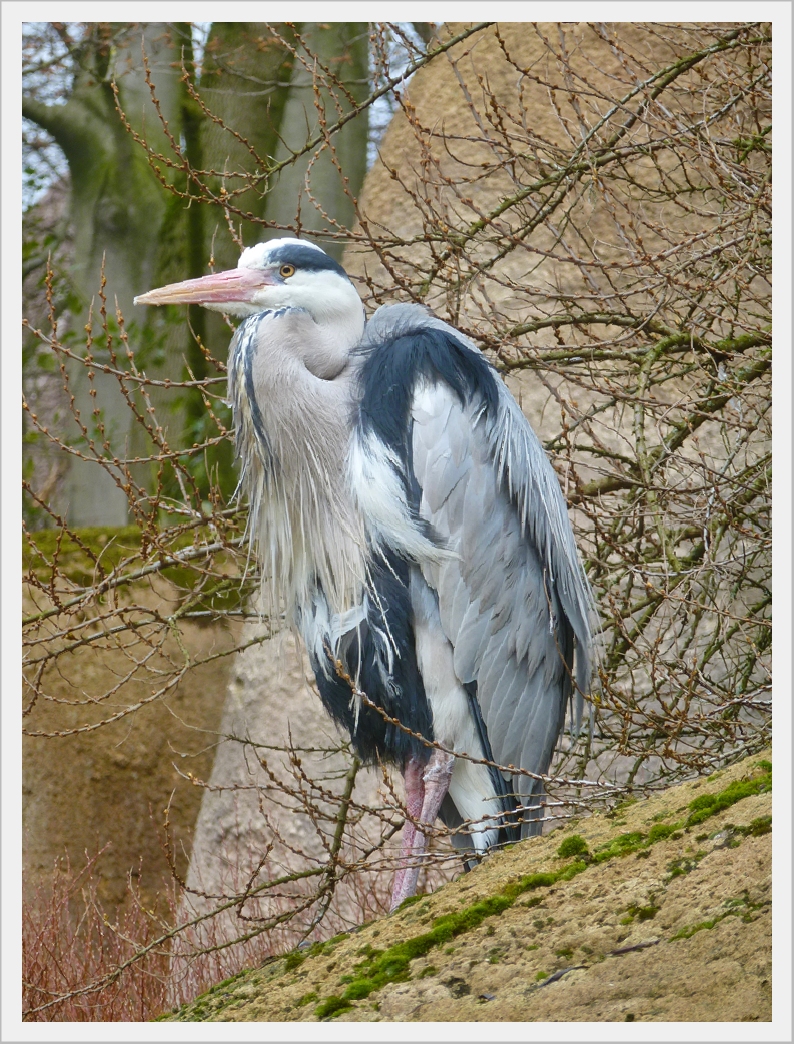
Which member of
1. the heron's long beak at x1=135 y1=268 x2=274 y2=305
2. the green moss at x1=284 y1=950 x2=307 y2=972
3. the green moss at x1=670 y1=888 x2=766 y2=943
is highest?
the heron's long beak at x1=135 y1=268 x2=274 y2=305

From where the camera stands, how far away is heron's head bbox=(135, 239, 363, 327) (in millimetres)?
2203

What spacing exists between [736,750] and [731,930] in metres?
0.74

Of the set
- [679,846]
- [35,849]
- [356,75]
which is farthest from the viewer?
[356,75]

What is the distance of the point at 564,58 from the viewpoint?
7.84 ft

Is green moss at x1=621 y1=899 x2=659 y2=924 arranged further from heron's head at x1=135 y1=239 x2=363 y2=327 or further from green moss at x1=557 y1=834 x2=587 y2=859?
heron's head at x1=135 y1=239 x2=363 y2=327

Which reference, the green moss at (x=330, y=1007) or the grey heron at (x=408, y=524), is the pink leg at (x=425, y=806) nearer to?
the grey heron at (x=408, y=524)

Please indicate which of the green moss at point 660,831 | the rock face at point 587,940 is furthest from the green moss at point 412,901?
the green moss at point 660,831

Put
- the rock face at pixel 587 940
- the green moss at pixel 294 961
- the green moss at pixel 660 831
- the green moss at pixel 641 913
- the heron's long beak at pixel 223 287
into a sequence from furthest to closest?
the heron's long beak at pixel 223 287, the green moss at pixel 294 961, the green moss at pixel 660 831, the green moss at pixel 641 913, the rock face at pixel 587 940

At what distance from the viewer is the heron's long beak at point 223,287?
2.16 metres

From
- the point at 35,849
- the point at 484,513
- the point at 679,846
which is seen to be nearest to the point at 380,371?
the point at 484,513

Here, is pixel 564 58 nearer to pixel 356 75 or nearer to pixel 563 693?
pixel 563 693

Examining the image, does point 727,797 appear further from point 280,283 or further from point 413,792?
point 280,283

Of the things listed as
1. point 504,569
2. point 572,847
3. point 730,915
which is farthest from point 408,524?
point 730,915

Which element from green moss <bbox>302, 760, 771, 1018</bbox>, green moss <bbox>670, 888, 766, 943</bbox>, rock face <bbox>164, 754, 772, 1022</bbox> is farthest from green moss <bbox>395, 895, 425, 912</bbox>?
green moss <bbox>670, 888, 766, 943</bbox>
